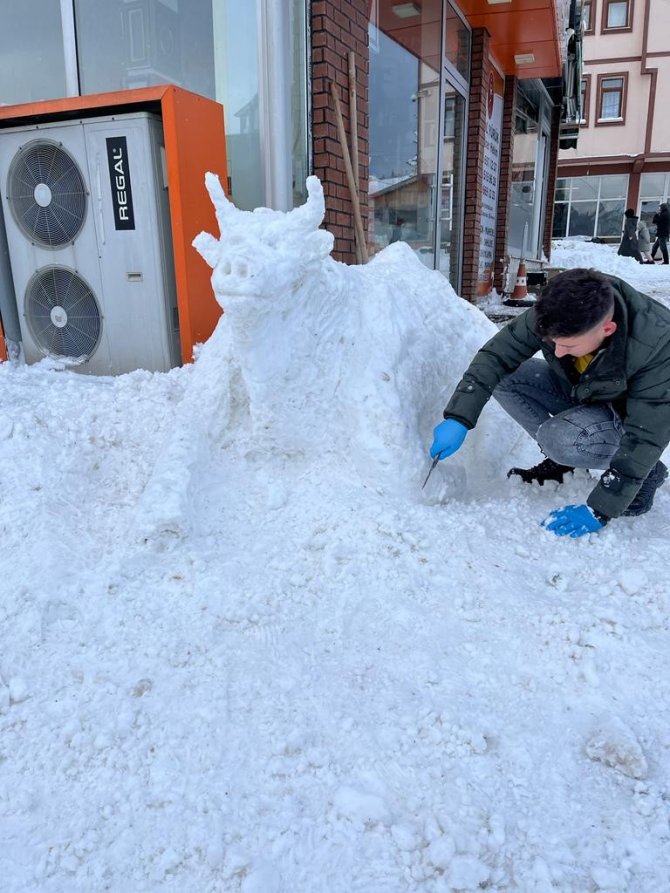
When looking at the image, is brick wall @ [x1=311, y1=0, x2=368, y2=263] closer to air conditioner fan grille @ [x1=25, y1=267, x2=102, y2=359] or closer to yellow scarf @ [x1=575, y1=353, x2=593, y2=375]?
air conditioner fan grille @ [x1=25, y1=267, x2=102, y2=359]

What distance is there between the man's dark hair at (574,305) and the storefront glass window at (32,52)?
3639mm

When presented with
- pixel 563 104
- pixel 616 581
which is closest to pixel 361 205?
pixel 616 581

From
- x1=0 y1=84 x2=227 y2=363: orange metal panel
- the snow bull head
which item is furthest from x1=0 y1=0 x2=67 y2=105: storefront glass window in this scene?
the snow bull head

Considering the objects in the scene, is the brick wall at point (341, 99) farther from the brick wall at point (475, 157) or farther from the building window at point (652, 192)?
the building window at point (652, 192)

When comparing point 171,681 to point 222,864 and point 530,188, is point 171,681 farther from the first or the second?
point 530,188

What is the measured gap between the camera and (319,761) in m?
1.46

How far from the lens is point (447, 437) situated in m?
2.49

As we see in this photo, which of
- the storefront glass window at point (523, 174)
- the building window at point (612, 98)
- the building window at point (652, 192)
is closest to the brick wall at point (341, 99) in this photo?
the storefront glass window at point (523, 174)

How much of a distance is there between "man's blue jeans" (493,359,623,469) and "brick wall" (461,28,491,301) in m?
5.73

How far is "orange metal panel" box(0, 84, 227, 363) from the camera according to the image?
3.08m

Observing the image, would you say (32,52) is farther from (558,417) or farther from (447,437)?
(558,417)

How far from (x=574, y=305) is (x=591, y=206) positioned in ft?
77.2

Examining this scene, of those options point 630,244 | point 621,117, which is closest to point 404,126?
point 630,244

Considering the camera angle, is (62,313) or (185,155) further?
(62,313)
